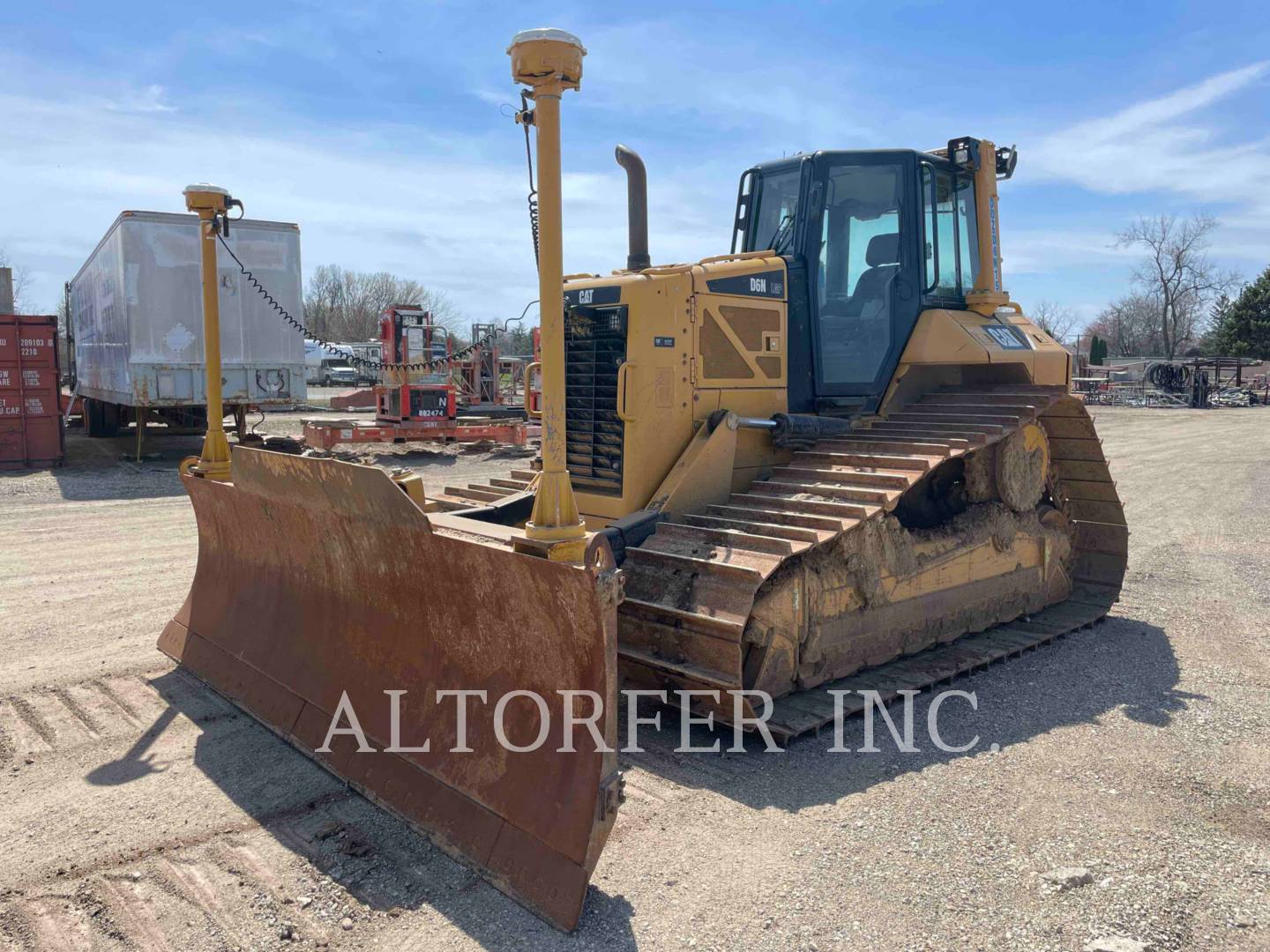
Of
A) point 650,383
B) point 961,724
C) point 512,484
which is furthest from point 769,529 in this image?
point 512,484

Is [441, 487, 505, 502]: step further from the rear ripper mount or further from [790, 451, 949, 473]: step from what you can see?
[790, 451, 949, 473]: step

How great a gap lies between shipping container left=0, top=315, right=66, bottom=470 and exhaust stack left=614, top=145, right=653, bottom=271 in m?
12.8

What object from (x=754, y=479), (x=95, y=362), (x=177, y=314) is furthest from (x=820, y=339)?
(x=95, y=362)

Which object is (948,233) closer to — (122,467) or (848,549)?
(848,549)

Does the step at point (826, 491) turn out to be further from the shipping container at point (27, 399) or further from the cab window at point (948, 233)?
the shipping container at point (27, 399)

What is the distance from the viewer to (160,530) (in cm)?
992

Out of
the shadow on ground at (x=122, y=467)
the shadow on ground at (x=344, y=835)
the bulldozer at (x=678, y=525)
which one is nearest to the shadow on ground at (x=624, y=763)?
the shadow on ground at (x=344, y=835)

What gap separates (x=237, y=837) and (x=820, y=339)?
438cm

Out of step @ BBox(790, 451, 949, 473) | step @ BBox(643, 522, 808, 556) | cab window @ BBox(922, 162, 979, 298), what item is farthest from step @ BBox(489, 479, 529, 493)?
cab window @ BBox(922, 162, 979, 298)

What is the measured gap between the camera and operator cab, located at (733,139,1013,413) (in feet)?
20.3

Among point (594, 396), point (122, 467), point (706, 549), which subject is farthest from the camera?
point (122, 467)

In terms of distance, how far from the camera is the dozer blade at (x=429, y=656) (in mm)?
3309

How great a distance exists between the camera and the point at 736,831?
3717 millimetres

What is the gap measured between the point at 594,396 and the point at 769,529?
139 centimetres
